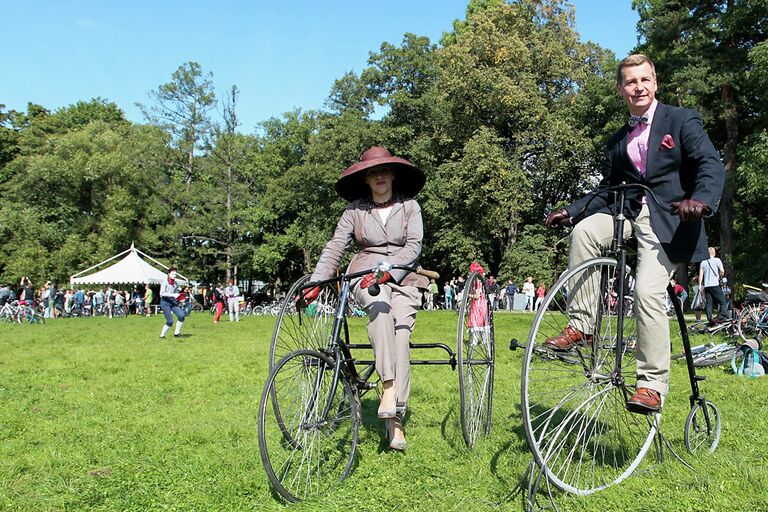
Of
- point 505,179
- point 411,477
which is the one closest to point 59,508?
point 411,477

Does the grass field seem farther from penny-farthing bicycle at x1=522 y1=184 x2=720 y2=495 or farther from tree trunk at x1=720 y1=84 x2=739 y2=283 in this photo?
tree trunk at x1=720 y1=84 x2=739 y2=283

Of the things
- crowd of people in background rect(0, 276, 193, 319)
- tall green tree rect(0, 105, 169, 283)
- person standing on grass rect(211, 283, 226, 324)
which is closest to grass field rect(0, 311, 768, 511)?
person standing on grass rect(211, 283, 226, 324)

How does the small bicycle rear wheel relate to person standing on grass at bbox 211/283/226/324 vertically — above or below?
below

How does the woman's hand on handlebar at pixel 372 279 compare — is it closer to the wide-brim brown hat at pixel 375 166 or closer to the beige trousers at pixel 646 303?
the wide-brim brown hat at pixel 375 166

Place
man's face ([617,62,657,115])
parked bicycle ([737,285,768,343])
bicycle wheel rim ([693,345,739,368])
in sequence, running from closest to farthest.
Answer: man's face ([617,62,657,115]) → bicycle wheel rim ([693,345,739,368]) → parked bicycle ([737,285,768,343])

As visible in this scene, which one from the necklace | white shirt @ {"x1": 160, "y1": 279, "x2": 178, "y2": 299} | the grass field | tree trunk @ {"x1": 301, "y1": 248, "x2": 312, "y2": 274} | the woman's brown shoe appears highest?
tree trunk @ {"x1": 301, "y1": 248, "x2": 312, "y2": 274}

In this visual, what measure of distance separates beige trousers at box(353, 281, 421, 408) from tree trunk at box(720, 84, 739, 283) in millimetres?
25489

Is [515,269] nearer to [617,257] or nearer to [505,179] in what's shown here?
[505,179]

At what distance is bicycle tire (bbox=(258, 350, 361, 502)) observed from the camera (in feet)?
13.4

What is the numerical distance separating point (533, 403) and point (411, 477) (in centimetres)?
101

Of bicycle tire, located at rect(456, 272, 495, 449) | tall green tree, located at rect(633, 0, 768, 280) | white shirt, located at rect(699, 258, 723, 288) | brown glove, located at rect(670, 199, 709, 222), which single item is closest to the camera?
brown glove, located at rect(670, 199, 709, 222)

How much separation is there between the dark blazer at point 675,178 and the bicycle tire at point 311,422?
197cm

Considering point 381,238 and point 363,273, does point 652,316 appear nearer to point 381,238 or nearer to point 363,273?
point 363,273

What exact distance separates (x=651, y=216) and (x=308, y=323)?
2.72 meters
